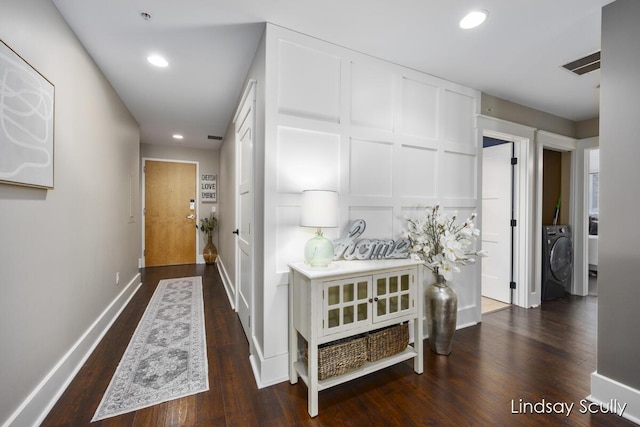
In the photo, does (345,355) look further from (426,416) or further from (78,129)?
(78,129)

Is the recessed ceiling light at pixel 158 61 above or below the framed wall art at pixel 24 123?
above

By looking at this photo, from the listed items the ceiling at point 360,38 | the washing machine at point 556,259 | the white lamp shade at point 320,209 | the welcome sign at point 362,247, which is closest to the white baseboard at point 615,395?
the welcome sign at point 362,247

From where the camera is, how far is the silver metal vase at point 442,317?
2246mm

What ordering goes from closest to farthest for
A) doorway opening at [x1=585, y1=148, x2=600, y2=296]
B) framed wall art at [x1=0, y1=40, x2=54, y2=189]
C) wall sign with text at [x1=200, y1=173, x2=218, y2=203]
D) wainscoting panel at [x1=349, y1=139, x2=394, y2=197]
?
framed wall art at [x1=0, y1=40, x2=54, y2=189]
wainscoting panel at [x1=349, y1=139, x2=394, y2=197]
doorway opening at [x1=585, y1=148, x2=600, y2=296]
wall sign with text at [x1=200, y1=173, x2=218, y2=203]

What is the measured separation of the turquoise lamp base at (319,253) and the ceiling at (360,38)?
1500mm

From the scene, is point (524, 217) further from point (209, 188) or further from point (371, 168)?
point (209, 188)

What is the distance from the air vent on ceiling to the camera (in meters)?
2.32

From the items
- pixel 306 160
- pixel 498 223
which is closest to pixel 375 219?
pixel 306 160

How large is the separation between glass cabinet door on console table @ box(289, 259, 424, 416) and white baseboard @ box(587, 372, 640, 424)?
104cm

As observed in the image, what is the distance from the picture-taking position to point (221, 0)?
1.70m

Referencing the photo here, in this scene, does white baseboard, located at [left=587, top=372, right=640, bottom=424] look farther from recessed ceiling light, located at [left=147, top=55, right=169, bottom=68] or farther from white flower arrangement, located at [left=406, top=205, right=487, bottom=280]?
recessed ceiling light, located at [left=147, top=55, right=169, bottom=68]

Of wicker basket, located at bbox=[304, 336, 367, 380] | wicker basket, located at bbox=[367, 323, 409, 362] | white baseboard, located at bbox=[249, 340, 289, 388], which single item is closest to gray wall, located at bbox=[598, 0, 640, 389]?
wicker basket, located at bbox=[367, 323, 409, 362]

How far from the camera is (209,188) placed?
5.88 metres

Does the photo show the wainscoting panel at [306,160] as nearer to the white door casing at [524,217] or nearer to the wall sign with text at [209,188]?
the white door casing at [524,217]
